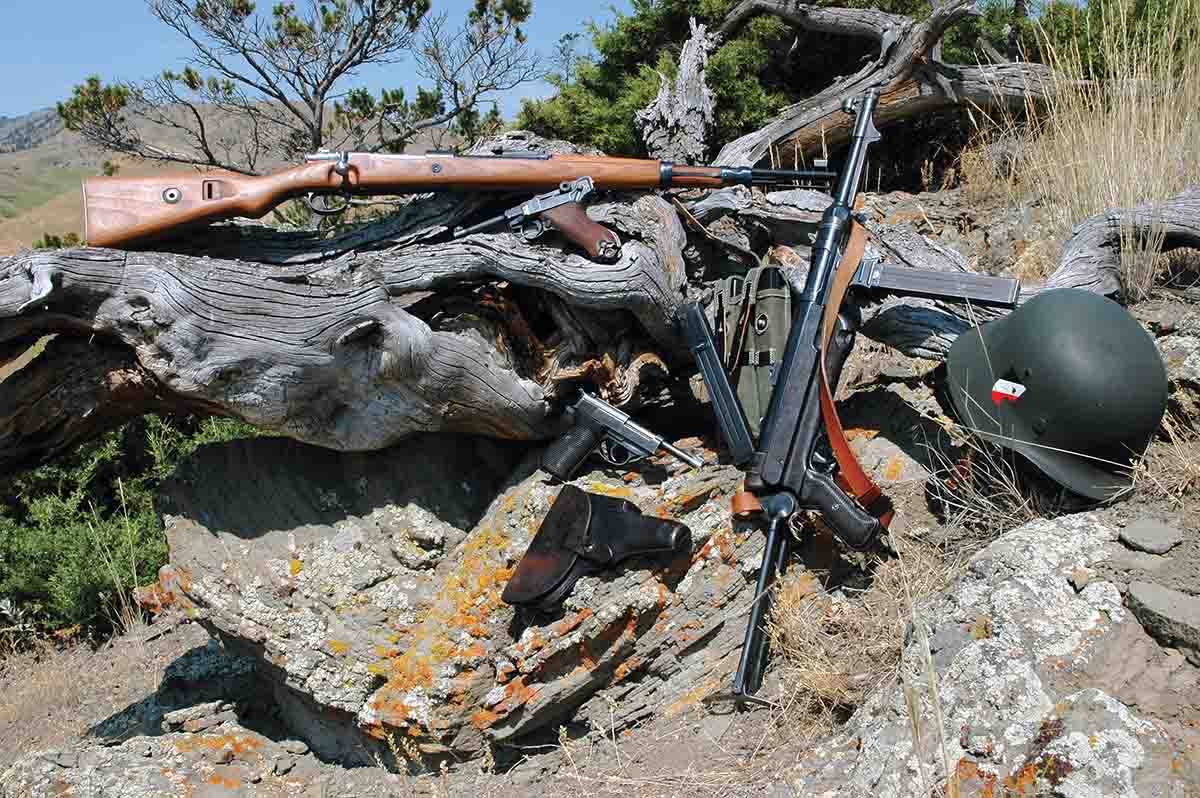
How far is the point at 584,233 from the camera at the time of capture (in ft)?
15.1

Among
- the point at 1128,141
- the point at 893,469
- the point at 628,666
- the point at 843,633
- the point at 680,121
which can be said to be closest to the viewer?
the point at 843,633

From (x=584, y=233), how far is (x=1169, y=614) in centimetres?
298

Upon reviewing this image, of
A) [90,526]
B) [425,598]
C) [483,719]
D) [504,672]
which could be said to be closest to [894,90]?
[425,598]

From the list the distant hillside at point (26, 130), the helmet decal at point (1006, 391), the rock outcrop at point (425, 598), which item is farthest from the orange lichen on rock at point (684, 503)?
the distant hillside at point (26, 130)

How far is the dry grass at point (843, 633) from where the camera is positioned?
3.58 meters

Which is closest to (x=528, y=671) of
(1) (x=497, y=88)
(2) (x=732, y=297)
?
(2) (x=732, y=297)

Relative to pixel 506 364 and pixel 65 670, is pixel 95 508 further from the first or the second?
pixel 506 364

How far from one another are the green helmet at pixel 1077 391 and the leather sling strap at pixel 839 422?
569mm

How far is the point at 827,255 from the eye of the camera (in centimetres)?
447

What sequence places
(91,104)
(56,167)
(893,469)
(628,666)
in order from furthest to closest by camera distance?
(56,167) < (91,104) < (893,469) < (628,666)

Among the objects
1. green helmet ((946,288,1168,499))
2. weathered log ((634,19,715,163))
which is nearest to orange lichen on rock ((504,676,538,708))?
green helmet ((946,288,1168,499))

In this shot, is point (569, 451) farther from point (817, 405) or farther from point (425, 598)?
point (817, 405)

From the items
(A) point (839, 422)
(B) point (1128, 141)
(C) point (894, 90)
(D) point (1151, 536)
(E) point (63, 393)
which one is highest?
(C) point (894, 90)

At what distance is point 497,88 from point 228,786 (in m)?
7.86
